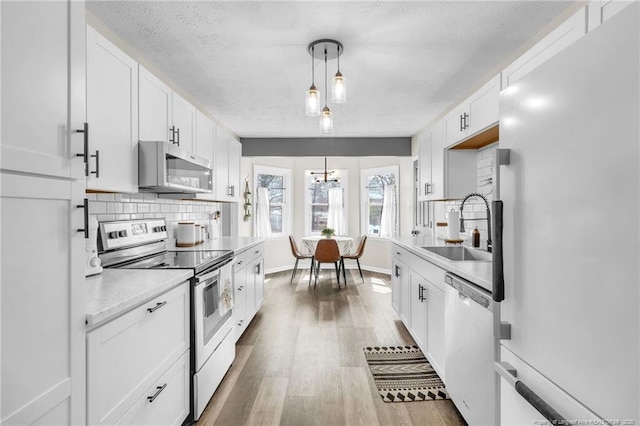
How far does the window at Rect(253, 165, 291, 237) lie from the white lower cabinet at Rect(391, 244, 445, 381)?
142 inches

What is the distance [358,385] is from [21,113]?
91.4 inches

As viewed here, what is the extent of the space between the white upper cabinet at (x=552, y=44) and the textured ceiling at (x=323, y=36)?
0.28m

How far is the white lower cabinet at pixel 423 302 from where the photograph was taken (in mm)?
2246

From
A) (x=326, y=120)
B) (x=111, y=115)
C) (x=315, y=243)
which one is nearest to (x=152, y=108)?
(x=111, y=115)

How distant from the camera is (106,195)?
2205mm

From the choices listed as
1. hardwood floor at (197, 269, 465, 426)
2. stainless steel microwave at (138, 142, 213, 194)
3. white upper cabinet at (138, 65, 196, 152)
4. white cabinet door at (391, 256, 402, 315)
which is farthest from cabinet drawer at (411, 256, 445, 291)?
white upper cabinet at (138, 65, 196, 152)

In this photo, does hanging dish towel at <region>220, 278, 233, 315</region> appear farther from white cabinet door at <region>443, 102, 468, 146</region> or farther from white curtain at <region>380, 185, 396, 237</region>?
white curtain at <region>380, 185, 396, 237</region>

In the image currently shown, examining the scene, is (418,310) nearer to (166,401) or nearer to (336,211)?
(166,401)

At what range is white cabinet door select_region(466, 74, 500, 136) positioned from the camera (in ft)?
7.41

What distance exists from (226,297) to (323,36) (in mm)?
1974

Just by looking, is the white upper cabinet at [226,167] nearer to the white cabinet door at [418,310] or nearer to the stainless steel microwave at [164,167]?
the stainless steel microwave at [164,167]

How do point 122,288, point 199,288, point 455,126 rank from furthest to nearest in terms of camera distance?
point 455,126 → point 199,288 → point 122,288

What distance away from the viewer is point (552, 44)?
1.87 metres

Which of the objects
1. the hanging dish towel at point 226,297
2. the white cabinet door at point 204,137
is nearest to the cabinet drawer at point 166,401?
the hanging dish towel at point 226,297
